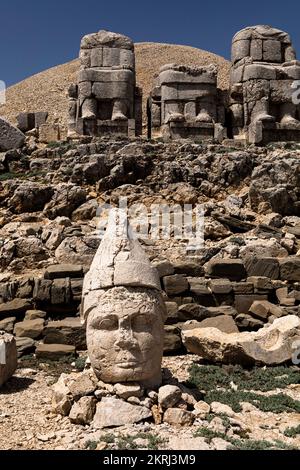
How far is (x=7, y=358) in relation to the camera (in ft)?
22.9

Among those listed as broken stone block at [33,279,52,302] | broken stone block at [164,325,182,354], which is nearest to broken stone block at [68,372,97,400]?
broken stone block at [164,325,182,354]

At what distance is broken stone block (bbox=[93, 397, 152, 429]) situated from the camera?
17.1 ft

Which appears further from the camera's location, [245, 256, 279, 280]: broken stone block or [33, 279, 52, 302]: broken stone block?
[245, 256, 279, 280]: broken stone block

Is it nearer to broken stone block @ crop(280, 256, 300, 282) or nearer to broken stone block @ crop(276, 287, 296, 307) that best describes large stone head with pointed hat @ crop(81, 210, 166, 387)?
broken stone block @ crop(276, 287, 296, 307)

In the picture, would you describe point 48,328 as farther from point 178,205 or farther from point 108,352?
point 178,205

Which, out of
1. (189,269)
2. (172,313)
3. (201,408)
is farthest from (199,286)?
(201,408)

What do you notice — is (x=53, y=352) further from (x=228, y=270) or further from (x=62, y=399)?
(x=228, y=270)

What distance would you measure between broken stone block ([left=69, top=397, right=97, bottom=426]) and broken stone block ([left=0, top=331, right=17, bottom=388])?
1.70m

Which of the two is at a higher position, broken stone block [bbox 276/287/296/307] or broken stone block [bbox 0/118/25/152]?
broken stone block [bbox 0/118/25/152]

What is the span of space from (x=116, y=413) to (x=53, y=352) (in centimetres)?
332

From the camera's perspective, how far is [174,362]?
812 cm

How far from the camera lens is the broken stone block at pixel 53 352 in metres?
8.37

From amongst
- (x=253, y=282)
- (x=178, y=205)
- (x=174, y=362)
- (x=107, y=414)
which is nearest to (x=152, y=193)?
(x=178, y=205)

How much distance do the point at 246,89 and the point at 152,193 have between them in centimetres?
720
